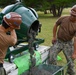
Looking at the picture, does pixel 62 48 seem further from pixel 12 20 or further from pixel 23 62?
pixel 12 20

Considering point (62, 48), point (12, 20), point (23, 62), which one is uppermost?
point (12, 20)

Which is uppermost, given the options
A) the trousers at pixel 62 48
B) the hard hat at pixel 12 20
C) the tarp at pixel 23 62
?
the hard hat at pixel 12 20

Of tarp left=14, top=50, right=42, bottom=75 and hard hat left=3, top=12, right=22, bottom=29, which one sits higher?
hard hat left=3, top=12, right=22, bottom=29

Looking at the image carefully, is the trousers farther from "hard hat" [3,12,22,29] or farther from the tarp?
"hard hat" [3,12,22,29]

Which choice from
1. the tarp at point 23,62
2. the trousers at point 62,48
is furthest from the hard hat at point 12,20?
the trousers at point 62,48

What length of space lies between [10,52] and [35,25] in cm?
71

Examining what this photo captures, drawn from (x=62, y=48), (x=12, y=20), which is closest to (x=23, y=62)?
(x=62, y=48)

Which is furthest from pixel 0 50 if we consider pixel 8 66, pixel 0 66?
pixel 8 66

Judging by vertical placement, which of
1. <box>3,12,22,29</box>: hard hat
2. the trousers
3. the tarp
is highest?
<box>3,12,22,29</box>: hard hat

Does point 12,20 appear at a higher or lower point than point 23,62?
higher

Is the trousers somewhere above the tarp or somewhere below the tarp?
above

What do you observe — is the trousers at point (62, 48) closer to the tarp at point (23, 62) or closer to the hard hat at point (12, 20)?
the tarp at point (23, 62)

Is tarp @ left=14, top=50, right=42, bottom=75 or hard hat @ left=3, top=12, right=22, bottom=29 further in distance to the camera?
tarp @ left=14, top=50, right=42, bottom=75

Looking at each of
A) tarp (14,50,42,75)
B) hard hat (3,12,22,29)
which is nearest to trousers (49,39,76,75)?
tarp (14,50,42,75)
